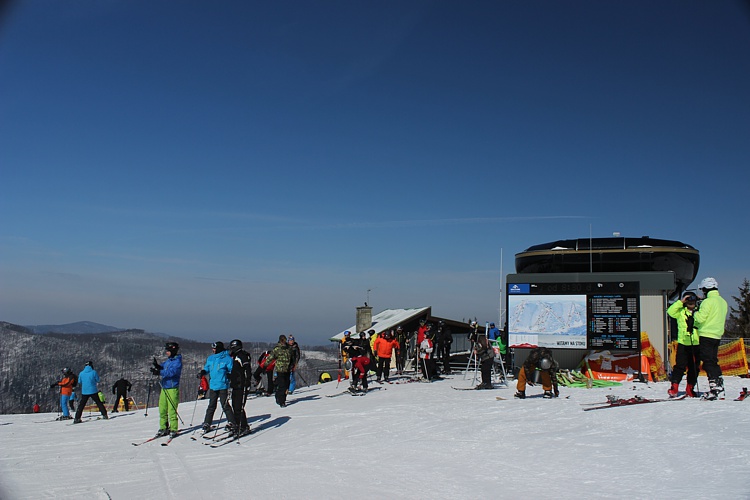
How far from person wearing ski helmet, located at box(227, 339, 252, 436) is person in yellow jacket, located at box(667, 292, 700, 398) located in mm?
8806

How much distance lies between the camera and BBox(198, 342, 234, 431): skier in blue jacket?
1144 centimetres

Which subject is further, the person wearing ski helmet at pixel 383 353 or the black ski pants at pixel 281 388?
the person wearing ski helmet at pixel 383 353

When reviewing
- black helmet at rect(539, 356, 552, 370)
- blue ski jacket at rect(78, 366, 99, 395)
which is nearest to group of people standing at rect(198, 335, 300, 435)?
blue ski jacket at rect(78, 366, 99, 395)

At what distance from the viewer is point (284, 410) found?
575 inches

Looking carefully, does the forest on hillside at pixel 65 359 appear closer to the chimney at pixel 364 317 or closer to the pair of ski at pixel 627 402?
the chimney at pixel 364 317

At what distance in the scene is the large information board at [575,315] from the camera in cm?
1753

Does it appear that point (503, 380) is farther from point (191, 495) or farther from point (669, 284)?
point (191, 495)

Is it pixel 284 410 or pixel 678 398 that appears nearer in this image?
pixel 678 398

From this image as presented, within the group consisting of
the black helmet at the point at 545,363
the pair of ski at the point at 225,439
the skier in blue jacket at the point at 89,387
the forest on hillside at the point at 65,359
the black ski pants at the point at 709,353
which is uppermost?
the black ski pants at the point at 709,353

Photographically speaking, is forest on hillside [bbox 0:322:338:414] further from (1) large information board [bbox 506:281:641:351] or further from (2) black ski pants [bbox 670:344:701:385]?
(2) black ski pants [bbox 670:344:701:385]

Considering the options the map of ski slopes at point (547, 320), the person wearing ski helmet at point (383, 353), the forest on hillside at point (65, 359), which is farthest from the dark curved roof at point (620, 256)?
the forest on hillside at point (65, 359)

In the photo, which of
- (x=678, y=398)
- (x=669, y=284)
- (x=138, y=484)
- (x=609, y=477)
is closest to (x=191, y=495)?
(x=138, y=484)

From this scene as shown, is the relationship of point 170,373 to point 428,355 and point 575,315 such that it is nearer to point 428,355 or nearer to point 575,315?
point 428,355

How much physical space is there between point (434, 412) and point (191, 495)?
6.63 metres
